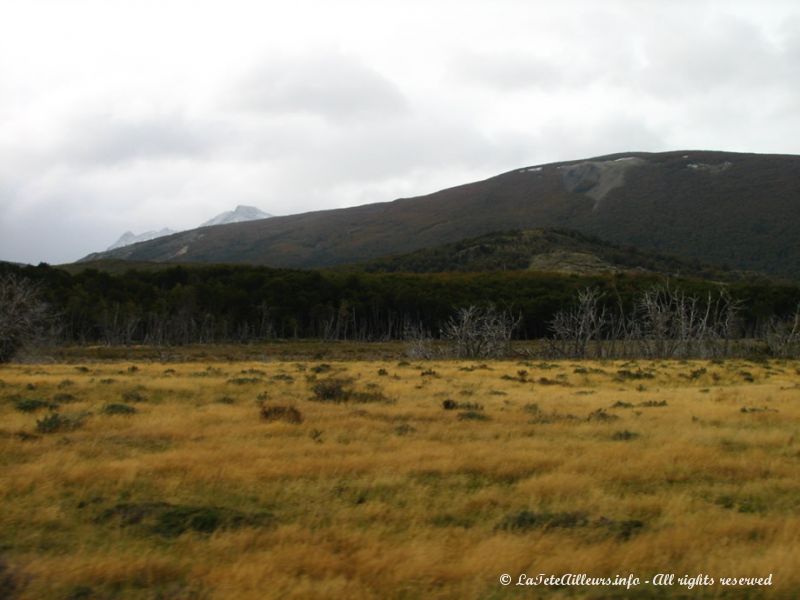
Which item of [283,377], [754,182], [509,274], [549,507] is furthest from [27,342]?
[754,182]

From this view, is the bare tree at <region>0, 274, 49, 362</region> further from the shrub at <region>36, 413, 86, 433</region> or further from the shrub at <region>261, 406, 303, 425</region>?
the shrub at <region>261, 406, 303, 425</region>

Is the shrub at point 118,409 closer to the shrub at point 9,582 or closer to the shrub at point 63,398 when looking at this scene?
the shrub at point 63,398

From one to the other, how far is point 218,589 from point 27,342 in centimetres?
4189

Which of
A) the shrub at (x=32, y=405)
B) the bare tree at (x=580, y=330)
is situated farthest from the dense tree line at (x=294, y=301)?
the shrub at (x=32, y=405)

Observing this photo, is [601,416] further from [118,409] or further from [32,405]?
[32,405]

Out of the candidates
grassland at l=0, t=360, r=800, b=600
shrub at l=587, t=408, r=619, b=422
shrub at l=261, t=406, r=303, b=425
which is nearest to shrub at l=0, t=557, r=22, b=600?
grassland at l=0, t=360, r=800, b=600

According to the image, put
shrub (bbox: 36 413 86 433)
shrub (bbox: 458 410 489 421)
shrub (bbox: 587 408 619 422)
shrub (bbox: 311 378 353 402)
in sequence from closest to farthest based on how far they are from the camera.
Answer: shrub (bbox: 36 413 86 433), shrub (bbox: 458 410 489 421), shrub (bbox: 587 408 619 422), shrub (bbox: 311 378 353 402)

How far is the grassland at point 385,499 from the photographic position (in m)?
6.06

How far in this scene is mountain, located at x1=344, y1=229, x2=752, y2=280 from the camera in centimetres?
14338

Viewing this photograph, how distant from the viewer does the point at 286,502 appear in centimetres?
861

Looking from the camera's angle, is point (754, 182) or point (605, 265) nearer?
point (605, 265)

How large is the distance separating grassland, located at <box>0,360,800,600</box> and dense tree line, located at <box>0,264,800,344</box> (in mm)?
69704

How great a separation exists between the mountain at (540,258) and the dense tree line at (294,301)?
32751 mm

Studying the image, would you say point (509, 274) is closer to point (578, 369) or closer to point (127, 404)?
point (578, 369)
